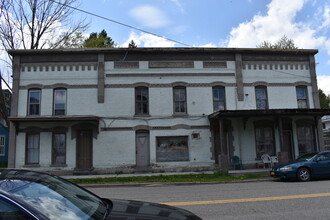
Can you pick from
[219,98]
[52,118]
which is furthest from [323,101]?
[52,118]

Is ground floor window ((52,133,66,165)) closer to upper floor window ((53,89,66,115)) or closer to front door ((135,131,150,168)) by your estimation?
upper floor window ((53,89,66,115))

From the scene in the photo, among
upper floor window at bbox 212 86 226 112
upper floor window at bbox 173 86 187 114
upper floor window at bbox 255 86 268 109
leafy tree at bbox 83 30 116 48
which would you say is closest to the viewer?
upper floor window at bbox 173 86 187 114

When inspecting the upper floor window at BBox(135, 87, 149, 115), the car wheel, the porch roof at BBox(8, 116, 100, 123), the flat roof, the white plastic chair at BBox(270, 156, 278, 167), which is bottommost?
the car wheel

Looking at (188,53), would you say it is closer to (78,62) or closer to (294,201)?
(78,62)

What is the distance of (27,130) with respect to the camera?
53.4 feet

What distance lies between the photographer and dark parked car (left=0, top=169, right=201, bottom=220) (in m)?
2.27

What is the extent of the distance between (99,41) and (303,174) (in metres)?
27.2

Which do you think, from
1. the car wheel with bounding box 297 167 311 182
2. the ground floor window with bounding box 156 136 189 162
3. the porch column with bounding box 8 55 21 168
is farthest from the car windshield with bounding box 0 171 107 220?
the porch column with bounding box 8 55 21 168

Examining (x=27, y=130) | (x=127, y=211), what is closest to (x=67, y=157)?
(x=27, y=130)

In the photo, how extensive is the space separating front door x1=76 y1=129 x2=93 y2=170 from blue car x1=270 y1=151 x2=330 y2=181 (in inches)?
405

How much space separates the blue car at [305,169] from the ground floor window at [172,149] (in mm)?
5939

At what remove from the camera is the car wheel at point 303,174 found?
38.7 ft

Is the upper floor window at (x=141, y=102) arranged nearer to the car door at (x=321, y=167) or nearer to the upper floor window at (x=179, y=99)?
the upper floor window at (x=179, y=99)

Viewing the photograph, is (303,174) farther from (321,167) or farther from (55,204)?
(55,204)
